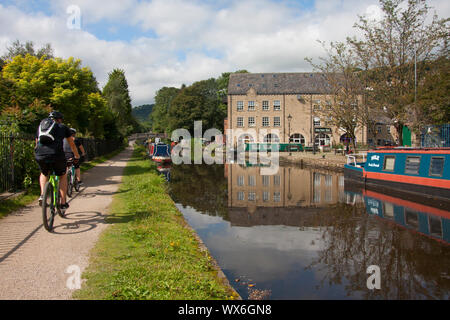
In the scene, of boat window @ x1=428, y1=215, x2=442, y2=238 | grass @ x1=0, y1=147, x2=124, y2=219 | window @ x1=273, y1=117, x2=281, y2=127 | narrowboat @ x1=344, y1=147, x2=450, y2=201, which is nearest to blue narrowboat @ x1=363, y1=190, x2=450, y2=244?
boat window @ x1=428, y1=215, x2=442, y2=238

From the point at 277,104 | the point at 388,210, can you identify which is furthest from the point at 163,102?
the point at 388,210

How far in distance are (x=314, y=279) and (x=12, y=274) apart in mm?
3704

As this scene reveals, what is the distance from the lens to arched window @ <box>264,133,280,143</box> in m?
49.1

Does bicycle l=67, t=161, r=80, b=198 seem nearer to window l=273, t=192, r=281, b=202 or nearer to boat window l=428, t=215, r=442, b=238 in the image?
window l=273, t=192, r=281, b=202

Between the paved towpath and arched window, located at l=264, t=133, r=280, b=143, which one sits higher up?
arched window, located at l=264, t=133, r=280, b=143

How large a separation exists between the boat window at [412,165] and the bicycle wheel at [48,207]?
11.0 m

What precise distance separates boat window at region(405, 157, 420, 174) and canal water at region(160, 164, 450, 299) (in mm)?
1160

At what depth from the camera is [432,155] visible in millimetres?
11344

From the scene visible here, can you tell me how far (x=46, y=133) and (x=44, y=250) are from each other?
5.96ft

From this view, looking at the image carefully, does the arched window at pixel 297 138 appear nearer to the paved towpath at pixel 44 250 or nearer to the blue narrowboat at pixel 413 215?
the blue narrowboat at pixel 413 215

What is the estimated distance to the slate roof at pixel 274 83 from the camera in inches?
1911

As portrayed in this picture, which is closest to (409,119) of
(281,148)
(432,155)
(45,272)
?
(432,155)

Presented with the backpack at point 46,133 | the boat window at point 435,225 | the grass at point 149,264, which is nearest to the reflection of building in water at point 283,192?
the boat window at point 435,225

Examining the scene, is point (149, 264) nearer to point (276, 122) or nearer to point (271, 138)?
point (276, 122)
